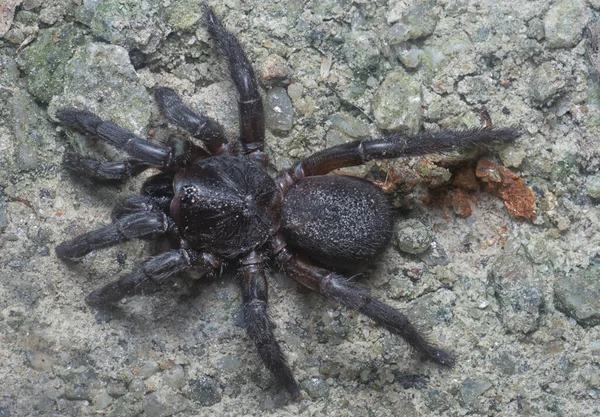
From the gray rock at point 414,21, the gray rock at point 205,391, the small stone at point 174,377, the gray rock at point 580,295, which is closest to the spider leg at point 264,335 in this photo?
the gray rock at point 205,391

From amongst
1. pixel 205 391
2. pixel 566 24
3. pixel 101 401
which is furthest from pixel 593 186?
pixel 101 401

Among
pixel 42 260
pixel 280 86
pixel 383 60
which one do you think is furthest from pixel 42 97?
pixel 383 60

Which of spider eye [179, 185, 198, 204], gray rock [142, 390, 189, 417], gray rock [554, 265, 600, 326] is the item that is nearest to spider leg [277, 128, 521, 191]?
spider eye [179, 185, 198, 204]

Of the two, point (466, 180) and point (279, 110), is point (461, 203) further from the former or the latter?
point (279, 110)

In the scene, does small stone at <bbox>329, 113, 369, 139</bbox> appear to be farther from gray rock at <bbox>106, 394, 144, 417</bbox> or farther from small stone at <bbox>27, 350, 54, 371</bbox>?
small stone at <bbox>27, 350, 54, 371</bbox>

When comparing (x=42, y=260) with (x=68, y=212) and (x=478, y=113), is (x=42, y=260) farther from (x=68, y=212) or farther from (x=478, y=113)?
(x=478, y=113)

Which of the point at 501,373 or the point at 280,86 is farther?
the point at 280,86

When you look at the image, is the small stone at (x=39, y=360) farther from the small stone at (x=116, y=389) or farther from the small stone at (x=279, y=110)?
the small stone at (x=279, y=110)
